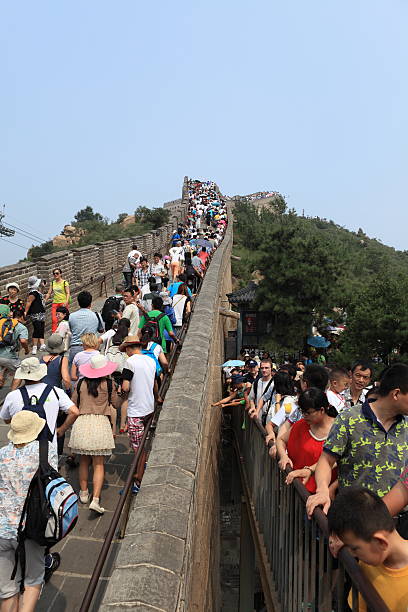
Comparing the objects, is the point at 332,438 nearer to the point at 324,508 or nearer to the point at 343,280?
the point at 324,508

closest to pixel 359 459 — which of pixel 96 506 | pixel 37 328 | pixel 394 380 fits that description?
pixel 394 380

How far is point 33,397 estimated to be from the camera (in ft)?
13.4

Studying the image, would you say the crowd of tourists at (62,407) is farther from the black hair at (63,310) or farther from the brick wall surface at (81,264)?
the brick wall surface at (81,264)

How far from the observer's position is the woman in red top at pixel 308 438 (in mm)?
3670

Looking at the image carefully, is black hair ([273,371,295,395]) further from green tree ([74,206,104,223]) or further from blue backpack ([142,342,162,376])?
green tree ([74,206,104,223])

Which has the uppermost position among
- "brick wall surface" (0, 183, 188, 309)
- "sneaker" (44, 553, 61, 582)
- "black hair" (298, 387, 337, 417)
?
"brick wall surface" (0, 183, 188, 309)

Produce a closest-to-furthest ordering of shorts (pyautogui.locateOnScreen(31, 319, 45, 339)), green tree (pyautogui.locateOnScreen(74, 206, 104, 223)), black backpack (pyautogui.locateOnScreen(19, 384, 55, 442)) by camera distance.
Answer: black backpack (pyautogui.locateOnScreen(19, 384, 55, 442)) → shorts (pyautogui.locateOnScreen(31, 319, 45, 339)) → green tree (pyautogui.locateOnScreen(74, 206, 104, 223))

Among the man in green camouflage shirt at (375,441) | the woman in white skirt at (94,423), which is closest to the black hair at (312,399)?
the man in green camouflage shirt at (375,441)

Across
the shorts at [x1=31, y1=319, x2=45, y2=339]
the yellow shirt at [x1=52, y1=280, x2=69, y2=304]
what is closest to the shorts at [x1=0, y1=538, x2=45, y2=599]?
the shorts at [x1=31, y1=319, x2=45, y2=339]

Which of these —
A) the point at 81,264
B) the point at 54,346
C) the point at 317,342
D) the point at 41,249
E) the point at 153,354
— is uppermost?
the point at 41,249

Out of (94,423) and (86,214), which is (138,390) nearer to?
(94,423)

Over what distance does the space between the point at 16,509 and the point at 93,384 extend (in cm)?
184

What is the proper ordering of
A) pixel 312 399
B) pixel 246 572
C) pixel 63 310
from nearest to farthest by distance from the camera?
1. pixel 312 399
2. pixel 63 310
3. pixel 246 572

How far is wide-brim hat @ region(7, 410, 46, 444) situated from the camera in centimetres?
346
